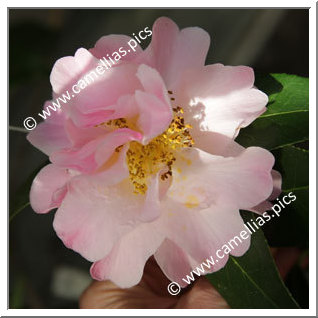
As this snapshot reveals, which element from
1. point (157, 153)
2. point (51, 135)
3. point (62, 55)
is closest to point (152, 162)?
point (157, 153)

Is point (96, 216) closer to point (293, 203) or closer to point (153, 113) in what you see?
point (153, 113)

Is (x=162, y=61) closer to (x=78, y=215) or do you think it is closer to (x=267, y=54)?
(x=78, y=215)

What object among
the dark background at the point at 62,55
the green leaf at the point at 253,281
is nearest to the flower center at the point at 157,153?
the green leaf at the point at 253,281

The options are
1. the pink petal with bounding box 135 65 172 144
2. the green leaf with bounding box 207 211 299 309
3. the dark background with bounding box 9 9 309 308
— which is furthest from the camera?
the dark background with bounding box 9 9 309 308

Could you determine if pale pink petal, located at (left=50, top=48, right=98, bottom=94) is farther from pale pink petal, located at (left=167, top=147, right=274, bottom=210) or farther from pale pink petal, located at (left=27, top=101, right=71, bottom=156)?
pale pink petal, located at (left=167, top=147, right=274, bottom=210)

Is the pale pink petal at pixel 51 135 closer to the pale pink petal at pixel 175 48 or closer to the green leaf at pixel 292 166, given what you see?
the pale pink petal at pixel 175 48

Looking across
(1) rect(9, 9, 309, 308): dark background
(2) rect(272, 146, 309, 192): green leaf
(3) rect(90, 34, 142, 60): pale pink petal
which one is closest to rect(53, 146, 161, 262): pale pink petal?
(3) rect(90, 34, 142, 60): pale pink petal
